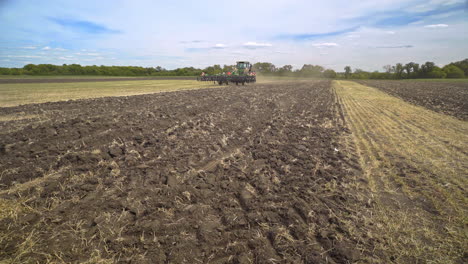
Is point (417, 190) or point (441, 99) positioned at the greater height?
point (441, 99)

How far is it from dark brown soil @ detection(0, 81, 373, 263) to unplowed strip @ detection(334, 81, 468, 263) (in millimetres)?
444

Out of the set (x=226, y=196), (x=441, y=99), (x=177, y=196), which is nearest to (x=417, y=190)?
(x=226, y=196)

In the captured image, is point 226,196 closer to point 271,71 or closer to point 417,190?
point 417,190

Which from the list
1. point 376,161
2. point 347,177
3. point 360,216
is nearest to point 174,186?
point 360,216

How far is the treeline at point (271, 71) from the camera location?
214 ft

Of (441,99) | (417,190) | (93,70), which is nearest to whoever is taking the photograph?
(417,190)

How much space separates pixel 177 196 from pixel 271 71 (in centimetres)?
9064

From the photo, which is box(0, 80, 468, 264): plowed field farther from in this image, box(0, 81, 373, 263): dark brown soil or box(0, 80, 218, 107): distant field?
box(0, 80, 218, 107): distant field

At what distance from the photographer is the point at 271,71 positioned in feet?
293

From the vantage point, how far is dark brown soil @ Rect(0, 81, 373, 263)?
2875 mm

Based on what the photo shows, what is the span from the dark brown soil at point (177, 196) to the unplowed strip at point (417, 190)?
0.44 metres

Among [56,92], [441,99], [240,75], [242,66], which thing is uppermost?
[242,66]

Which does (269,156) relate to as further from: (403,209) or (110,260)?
(110,260)

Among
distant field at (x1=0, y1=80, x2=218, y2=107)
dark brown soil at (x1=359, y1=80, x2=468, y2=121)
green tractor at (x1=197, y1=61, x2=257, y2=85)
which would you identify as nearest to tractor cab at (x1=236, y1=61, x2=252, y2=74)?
green tractor at (x1=197, y1=61, x2=257, y2=85)
